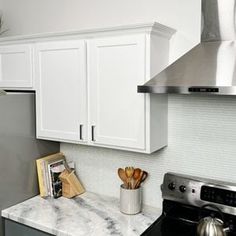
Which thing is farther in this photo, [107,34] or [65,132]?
[65,132]

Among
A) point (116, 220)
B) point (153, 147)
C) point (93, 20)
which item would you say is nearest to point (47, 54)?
point (93, 20)

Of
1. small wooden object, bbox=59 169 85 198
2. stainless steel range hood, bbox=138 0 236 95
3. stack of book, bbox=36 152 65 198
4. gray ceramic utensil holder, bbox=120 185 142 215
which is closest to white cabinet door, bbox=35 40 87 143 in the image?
stack of book, bbox=36 152 65 198

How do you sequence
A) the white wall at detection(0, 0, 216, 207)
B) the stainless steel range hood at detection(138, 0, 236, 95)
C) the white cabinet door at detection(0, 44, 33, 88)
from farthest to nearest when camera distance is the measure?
the white cabinet door at detection(0, 44, 33, 88) → the white wall at detection(0, 0, 216, 207) → the stainless steel range hood at detection(138, 0, 236, 95)

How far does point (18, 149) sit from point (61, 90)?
505mm

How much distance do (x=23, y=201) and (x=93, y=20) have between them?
1379mm

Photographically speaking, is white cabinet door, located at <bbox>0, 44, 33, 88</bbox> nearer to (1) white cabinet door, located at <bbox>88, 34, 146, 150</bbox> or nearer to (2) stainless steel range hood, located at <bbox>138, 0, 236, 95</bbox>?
(1) white cabinet door, located at <bbox>88, 34, 146, 150</bbox>

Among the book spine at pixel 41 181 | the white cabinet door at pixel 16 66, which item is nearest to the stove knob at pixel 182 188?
the book spine at pixel 41 181

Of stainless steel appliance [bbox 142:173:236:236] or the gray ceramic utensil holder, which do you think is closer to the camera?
stainless steel appliance [bbox 142:173:236:236]

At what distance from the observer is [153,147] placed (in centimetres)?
190

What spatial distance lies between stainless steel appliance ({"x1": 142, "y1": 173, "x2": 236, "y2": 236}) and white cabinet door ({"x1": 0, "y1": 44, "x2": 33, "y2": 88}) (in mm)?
1220

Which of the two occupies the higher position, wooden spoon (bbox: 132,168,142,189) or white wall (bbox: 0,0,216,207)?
white wall (bbox: 0,0,216,207)

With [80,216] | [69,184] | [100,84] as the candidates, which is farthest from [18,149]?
[100,84]

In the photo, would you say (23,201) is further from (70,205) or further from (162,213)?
(162,213)

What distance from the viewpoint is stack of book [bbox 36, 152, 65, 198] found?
2316 mm
